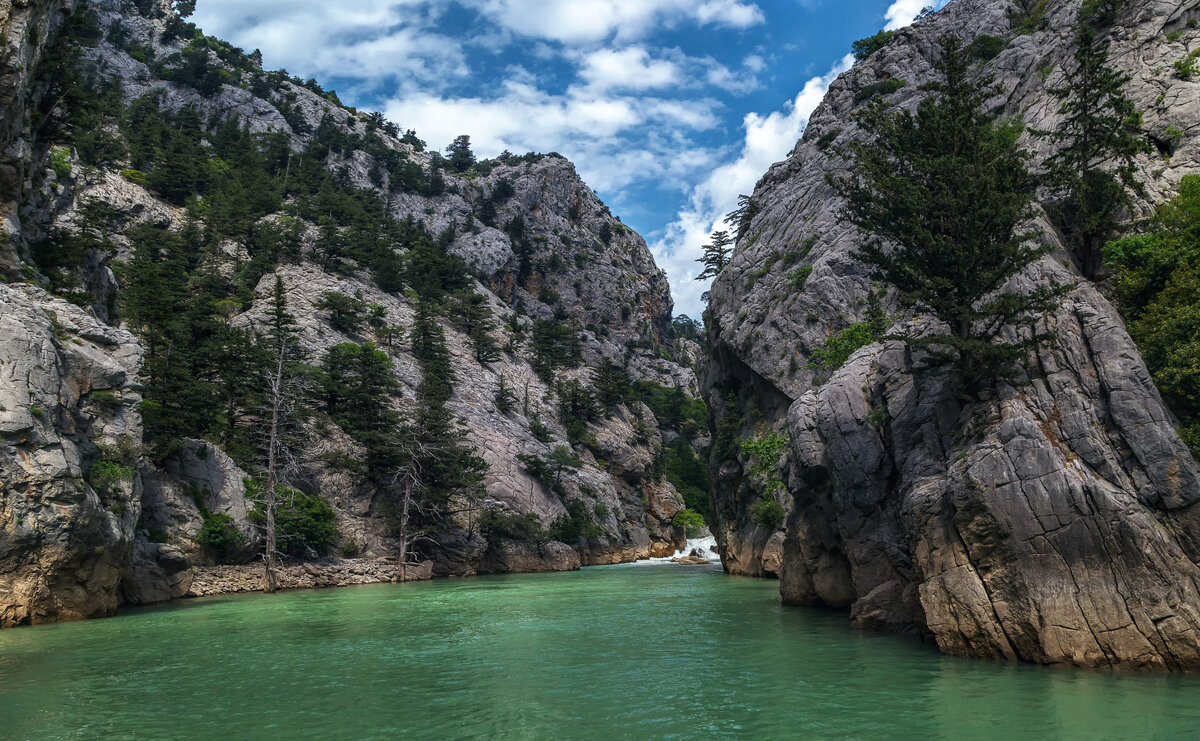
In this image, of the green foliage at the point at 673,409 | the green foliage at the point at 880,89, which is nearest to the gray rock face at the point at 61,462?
the green foliage at the point at 880,89

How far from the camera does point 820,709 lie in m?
12.8

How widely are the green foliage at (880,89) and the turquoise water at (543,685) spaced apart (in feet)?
175

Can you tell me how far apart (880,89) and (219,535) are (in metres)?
64.5

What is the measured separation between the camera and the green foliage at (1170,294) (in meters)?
17.6

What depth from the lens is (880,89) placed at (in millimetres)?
62375

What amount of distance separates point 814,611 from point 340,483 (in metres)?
40.4

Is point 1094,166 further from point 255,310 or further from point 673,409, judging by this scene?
point 673,409

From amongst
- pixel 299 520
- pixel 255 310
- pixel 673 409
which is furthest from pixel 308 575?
pixel 673 409

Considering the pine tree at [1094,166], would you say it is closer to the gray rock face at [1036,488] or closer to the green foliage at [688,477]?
the gray rock face at [1036,488]

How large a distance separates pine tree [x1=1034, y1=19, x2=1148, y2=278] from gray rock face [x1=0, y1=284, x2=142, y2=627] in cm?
3660

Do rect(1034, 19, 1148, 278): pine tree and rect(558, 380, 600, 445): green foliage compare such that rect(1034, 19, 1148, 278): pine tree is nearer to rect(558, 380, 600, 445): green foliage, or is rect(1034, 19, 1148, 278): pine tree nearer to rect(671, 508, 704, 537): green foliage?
rect(558, 380, 600, 445): green foliage

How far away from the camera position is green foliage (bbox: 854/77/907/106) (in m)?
61.6

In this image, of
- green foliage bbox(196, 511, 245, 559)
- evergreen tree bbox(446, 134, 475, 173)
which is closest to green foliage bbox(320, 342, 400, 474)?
green foliage bbox(196, 511, 245, 559)

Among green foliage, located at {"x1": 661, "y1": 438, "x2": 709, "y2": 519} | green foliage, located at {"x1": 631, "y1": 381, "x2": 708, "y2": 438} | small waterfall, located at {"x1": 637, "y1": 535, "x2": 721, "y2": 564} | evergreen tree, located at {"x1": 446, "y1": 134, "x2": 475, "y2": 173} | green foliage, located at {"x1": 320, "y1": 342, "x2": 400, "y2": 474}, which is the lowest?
small waterfall, located at {"x1": 637, "y1": 535, "x2": 721, "y2": 564}
